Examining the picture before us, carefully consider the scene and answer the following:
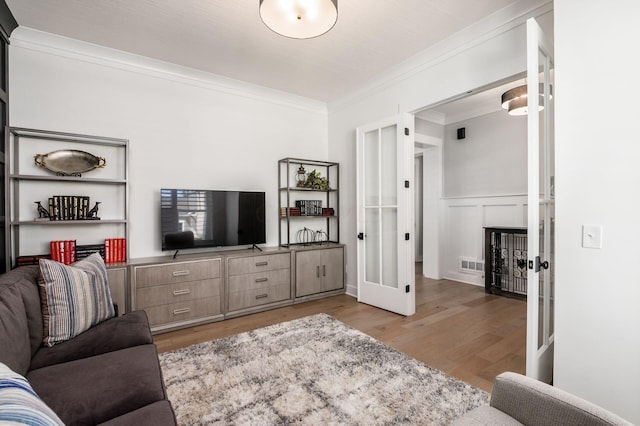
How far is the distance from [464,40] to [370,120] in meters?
1.44

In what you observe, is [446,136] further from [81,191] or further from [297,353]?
[81,191]

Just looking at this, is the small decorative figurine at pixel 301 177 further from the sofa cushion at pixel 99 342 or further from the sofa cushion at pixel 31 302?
the sofa cushion at pixel 31 302

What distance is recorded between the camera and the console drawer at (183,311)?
118 inches

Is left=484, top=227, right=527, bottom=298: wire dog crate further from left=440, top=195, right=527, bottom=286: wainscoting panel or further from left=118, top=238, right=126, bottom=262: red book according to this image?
left=118, top=238, right=126, bottom=262: red book

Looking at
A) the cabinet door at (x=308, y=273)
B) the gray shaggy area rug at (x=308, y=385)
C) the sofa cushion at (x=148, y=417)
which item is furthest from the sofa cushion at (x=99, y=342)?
the cabinet door at (x=308, y=273)

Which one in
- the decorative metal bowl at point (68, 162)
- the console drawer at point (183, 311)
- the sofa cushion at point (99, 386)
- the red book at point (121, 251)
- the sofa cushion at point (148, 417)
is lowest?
the console drawer at point (183, 311)

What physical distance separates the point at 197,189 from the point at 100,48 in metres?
1.66

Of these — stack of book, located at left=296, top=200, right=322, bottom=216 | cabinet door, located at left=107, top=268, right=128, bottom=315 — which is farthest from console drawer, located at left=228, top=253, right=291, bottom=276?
cabinet door, located at left=107, top=268, right=128, bottom=315

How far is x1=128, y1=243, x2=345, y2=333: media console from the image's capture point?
9.84 feet

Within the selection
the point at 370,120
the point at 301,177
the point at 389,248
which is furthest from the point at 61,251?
the point at 370,120

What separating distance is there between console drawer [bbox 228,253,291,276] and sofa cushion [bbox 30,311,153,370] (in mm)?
1367

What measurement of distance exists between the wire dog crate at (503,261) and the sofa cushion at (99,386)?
14.1 feet

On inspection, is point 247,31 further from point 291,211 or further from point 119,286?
point 119,286

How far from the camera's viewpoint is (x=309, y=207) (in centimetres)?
431
